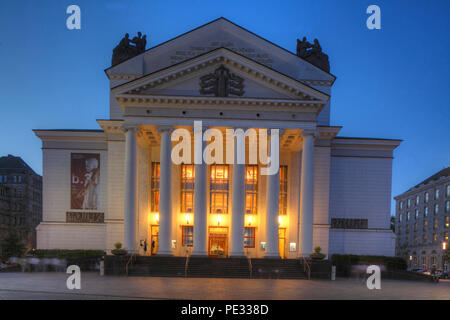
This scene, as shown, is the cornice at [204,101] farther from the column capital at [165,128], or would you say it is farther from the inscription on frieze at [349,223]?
the inscription on frieze at [349,223]

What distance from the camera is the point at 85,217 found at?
3759 cm

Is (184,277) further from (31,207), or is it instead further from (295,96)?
(31,207)

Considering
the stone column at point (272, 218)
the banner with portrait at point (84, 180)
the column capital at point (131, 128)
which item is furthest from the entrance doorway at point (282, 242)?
the banner with portrait at point (84, 180)

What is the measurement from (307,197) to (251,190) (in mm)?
6942

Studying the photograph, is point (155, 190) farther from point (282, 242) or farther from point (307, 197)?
point (307, 197)

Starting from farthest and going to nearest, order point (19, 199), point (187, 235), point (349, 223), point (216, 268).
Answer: point (19, 199)
point (349, 223)
point (187, 235)
point (216, 268)

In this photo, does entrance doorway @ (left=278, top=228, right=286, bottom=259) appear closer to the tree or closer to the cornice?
the cornice

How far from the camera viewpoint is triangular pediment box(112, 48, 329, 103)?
31141mm

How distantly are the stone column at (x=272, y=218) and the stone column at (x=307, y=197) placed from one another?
212 cm

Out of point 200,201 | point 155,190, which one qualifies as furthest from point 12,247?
point 200,201

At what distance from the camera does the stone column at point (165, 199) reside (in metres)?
30.9
